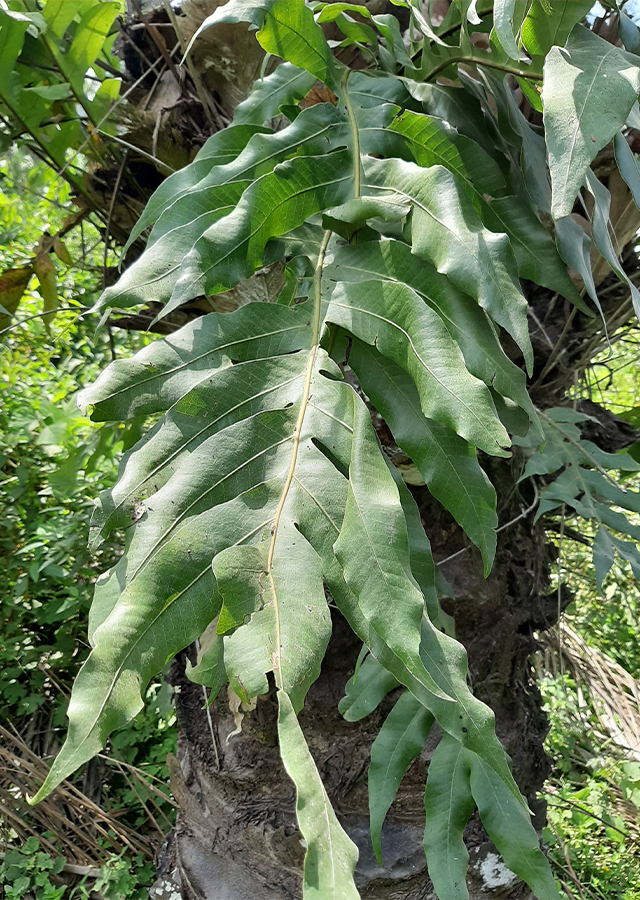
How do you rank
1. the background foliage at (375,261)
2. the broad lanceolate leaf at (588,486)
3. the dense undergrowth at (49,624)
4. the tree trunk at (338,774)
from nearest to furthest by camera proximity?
the background foliage at (375,261), the tree trunk at (338,774), the broad lanceolate leaf at (588,486), the dense undergrowth at (49,624)

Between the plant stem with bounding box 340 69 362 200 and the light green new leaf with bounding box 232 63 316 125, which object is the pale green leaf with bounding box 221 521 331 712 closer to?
the plant stem with bounding box 340 69 362 200

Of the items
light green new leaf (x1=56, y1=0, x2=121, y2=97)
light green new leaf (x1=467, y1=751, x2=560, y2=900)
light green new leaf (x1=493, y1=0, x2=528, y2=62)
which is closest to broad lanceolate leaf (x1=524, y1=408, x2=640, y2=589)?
light green new leaf (x1=467, y1=751, x2=560, y2=900)

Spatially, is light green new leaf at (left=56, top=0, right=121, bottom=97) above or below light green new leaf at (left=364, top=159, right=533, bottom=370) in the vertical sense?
above

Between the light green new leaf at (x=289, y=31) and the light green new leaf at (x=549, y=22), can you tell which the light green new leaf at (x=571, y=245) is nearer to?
the light green new leaf at (x=549, y=22)

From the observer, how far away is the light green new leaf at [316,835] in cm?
28

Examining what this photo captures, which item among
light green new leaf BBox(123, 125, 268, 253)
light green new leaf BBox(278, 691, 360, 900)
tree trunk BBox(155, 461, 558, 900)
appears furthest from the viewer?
tree trunk BBox(155, 461, 558, 900)

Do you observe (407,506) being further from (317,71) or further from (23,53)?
(23,53)

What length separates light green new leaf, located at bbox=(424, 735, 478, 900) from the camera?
593 millimetres

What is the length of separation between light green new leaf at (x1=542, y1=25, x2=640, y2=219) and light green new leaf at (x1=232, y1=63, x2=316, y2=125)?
0.99 ft

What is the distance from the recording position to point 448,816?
0.62 m

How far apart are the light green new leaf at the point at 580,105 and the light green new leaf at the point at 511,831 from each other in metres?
0.49

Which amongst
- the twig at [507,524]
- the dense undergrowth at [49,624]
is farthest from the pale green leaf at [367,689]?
the dense undergrowth at [49,624]

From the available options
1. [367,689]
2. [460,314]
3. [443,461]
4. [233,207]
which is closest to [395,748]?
[367,689]

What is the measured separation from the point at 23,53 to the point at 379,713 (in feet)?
3.39
